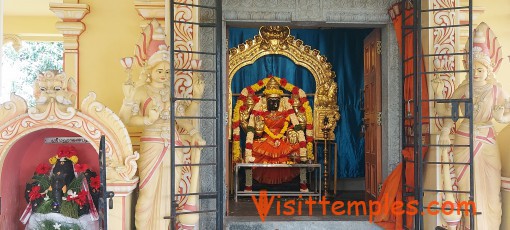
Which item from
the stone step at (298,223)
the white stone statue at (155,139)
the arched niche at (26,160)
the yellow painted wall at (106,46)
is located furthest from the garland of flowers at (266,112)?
the arched niche at (26,160)

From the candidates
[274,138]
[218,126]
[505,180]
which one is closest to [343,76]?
[274,138]

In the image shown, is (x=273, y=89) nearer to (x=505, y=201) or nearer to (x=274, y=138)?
(x=274, y=138)

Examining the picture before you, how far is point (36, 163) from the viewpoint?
5.40 meters

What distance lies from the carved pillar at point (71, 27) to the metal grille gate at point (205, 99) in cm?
151

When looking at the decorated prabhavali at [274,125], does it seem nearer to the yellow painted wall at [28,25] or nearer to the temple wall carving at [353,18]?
the temple wall carving at [353,18]

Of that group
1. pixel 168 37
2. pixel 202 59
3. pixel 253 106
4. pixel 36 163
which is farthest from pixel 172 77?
pixel 253 106

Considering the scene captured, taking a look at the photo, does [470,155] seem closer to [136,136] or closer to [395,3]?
[395,3]

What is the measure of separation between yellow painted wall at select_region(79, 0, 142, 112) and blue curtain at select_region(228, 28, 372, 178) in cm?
271

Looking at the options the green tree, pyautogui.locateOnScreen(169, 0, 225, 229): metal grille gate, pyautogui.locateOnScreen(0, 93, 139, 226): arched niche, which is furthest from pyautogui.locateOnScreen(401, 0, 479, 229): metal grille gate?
the green tree

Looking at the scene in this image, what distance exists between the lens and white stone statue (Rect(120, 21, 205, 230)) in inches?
195

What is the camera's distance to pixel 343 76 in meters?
8.82

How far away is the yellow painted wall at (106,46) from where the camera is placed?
6.38 m

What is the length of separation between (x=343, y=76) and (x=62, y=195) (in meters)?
5.35

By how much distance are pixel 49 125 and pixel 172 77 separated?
1213 mm
